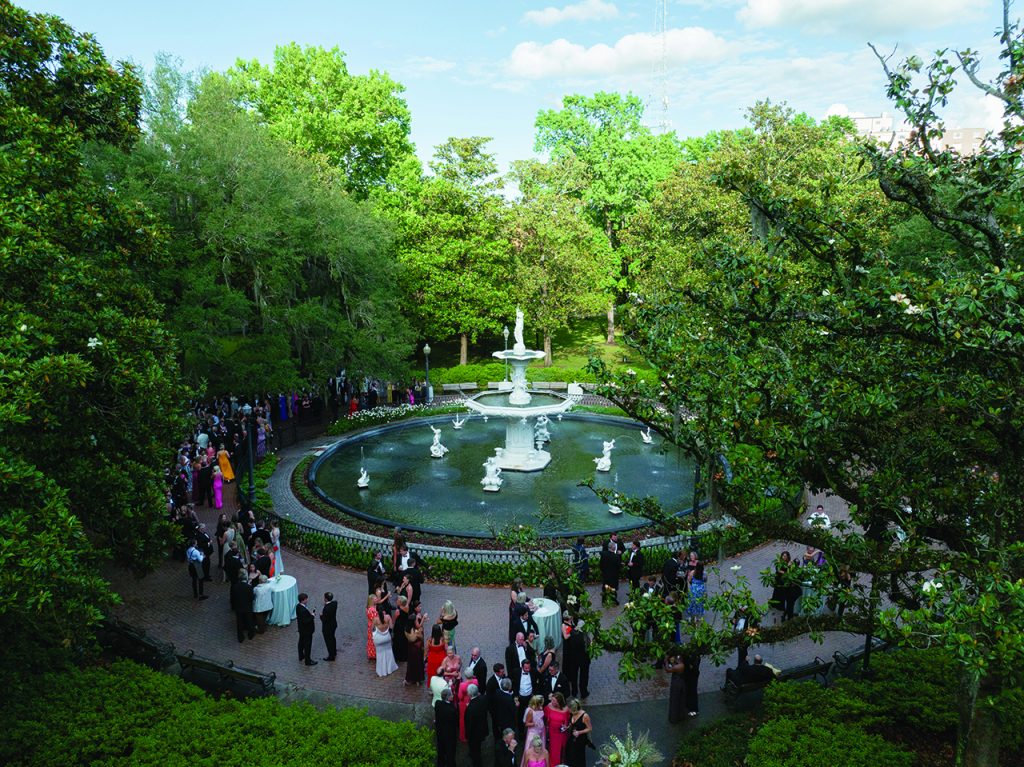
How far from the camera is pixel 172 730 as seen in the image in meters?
8.89

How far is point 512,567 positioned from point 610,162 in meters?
41.2

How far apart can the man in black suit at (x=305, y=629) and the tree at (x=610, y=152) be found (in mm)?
39742

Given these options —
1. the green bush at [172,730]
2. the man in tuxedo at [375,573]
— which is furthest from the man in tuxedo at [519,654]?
the man in tuxedo at [375,573]

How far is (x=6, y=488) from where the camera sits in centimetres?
798

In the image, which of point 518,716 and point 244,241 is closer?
point 518,716

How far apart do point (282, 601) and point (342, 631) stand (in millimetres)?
1375

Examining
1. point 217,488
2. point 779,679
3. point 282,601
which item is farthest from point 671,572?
point 217,488

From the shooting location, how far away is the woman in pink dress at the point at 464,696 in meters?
9.81

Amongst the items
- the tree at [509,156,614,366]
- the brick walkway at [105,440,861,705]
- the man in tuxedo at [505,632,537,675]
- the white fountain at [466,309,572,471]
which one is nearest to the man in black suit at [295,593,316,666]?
the brick walkway at [105,440,861,705]

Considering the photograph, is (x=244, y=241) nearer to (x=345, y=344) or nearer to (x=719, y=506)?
(x=345, y=344)

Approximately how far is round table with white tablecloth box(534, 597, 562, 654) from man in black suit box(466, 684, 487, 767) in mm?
2595

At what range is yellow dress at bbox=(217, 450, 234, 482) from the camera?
2203 cm

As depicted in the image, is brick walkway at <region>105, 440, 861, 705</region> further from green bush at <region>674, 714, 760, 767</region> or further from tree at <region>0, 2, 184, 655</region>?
tree at <region>0, 2, 184, 655</region>

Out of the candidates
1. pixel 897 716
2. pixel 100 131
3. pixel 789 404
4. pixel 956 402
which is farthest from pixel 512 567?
pixel 100 131
